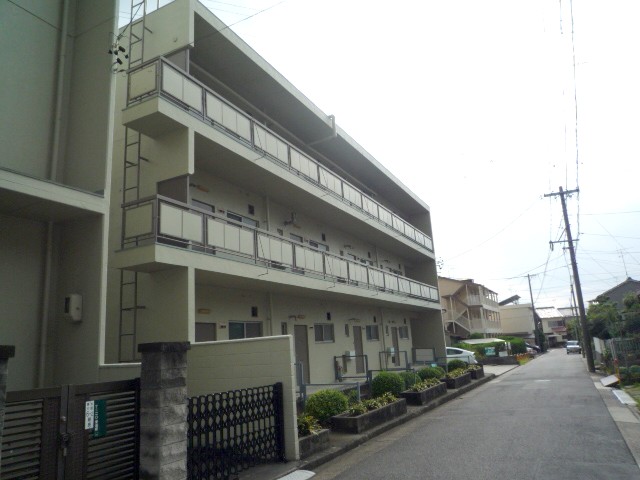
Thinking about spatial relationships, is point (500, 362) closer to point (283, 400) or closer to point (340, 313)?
point (340, 313)

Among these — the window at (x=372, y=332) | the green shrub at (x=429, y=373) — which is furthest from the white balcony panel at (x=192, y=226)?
the window at (x=372, y=332)

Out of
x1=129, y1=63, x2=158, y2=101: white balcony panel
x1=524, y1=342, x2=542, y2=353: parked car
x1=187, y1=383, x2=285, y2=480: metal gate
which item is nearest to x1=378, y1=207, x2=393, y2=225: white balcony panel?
x1=129, y1=63, x2=158, y2=101: white balcony panel

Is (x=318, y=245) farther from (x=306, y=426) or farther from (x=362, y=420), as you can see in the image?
(x=306, y=426)

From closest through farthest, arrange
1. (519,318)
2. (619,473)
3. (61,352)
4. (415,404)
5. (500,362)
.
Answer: (619,473), (61,352), (415,404), (500,362), (519,318)

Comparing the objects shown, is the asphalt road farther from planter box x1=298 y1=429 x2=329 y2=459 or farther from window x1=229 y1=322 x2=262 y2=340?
window x1=229 y1=322 x2=262 y2=340

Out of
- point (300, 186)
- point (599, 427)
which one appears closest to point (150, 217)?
point (300, 186)

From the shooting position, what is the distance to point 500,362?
38.5m

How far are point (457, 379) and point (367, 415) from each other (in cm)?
965

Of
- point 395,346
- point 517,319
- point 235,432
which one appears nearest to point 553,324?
point 517,319

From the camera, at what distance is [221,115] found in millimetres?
12336

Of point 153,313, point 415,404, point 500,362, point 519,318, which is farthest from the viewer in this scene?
point 519,318

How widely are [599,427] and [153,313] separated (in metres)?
10.2

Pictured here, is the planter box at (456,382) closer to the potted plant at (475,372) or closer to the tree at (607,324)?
the potted plant at (475,372)

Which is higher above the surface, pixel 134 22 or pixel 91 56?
pixel 134 22
